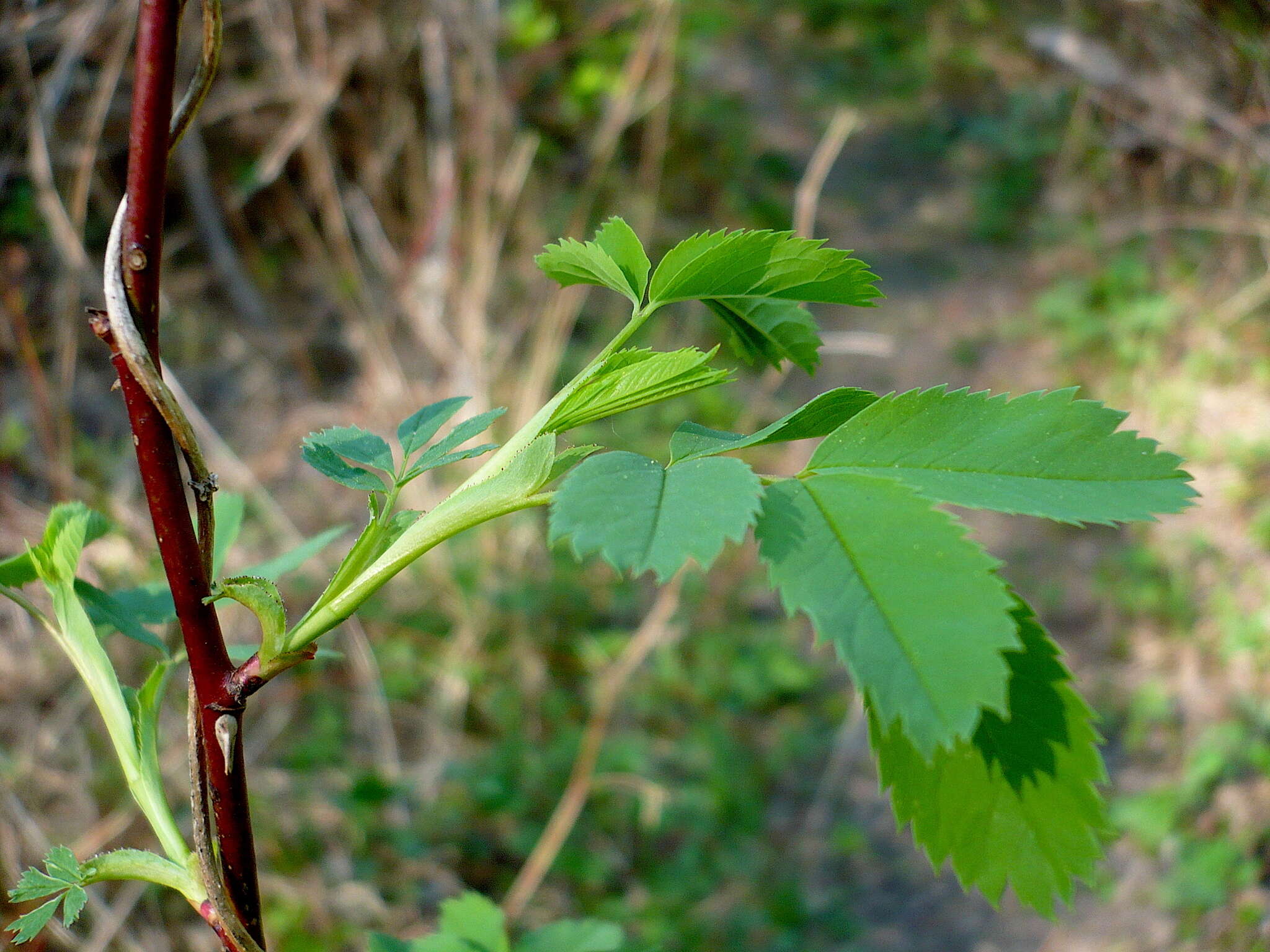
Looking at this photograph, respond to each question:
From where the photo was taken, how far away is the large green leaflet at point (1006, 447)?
41 centimetres

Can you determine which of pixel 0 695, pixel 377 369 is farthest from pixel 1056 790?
pixel 377 369

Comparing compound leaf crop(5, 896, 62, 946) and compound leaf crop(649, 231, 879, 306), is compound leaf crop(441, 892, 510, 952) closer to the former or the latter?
compound leaf crop(5, 896, 62, 946)

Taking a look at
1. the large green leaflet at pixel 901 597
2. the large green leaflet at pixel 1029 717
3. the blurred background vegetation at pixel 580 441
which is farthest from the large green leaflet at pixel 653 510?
the blurred background vegetation at pixel 580 441

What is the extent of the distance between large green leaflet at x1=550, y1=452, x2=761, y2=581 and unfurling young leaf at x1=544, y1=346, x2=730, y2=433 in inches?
1.4

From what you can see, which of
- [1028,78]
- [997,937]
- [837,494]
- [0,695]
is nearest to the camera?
[837,494]

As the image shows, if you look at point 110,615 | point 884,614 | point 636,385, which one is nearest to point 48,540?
point 110,615

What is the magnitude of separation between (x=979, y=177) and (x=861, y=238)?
3.51ft

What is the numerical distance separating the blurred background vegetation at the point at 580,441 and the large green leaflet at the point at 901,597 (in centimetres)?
137

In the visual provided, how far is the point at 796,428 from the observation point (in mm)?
457

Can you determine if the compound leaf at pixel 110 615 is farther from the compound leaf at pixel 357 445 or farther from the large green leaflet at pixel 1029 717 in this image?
the large green leaflet at pixel 1029 717

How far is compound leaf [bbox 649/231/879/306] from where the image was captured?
464 millimetres

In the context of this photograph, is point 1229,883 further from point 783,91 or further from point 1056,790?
point 783,91

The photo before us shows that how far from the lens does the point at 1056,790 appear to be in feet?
1.33

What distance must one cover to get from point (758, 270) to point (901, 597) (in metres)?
0.21
